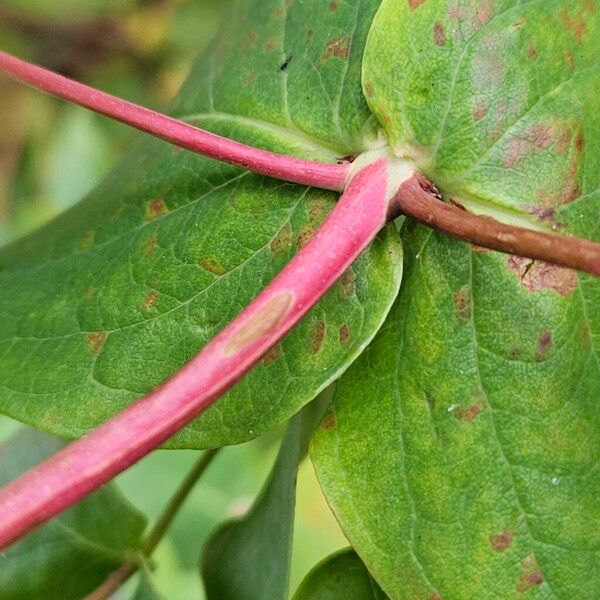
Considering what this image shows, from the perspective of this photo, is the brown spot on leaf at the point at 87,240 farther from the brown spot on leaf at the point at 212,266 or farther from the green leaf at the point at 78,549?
the green leaf at the point at 78,549

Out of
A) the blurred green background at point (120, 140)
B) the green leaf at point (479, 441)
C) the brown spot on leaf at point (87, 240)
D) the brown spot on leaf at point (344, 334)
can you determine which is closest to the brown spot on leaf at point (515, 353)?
the green leaf at point (479, 441)

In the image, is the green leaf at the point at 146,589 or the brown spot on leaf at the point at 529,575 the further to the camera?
the green leaf at the point at 146,589

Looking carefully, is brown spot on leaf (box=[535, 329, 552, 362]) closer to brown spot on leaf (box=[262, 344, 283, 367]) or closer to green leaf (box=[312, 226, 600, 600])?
green leaf (box=[312, 226, 600, 600])

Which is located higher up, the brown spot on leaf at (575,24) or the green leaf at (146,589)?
the brown spot on leaf at (575,24)

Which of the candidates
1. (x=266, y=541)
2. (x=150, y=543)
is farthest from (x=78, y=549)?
(x=266, y=541)

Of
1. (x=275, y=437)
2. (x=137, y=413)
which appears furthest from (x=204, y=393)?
(x=275, y=437)

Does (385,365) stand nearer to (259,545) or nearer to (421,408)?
(421,408)

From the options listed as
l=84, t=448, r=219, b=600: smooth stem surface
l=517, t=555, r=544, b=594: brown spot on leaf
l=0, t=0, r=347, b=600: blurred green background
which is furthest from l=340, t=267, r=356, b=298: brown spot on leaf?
l=0, t=0, r=347, b=600: blurred green background

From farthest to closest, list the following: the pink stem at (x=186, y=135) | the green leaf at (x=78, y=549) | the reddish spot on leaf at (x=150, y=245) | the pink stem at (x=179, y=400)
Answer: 1. the green leaf at (x=78, y=549)
2. the reddish spot on leaf at (x=150, y=245)
3. the pink stem at (x=186, y=135)
4. the pink stem at (x=179, y=400)
